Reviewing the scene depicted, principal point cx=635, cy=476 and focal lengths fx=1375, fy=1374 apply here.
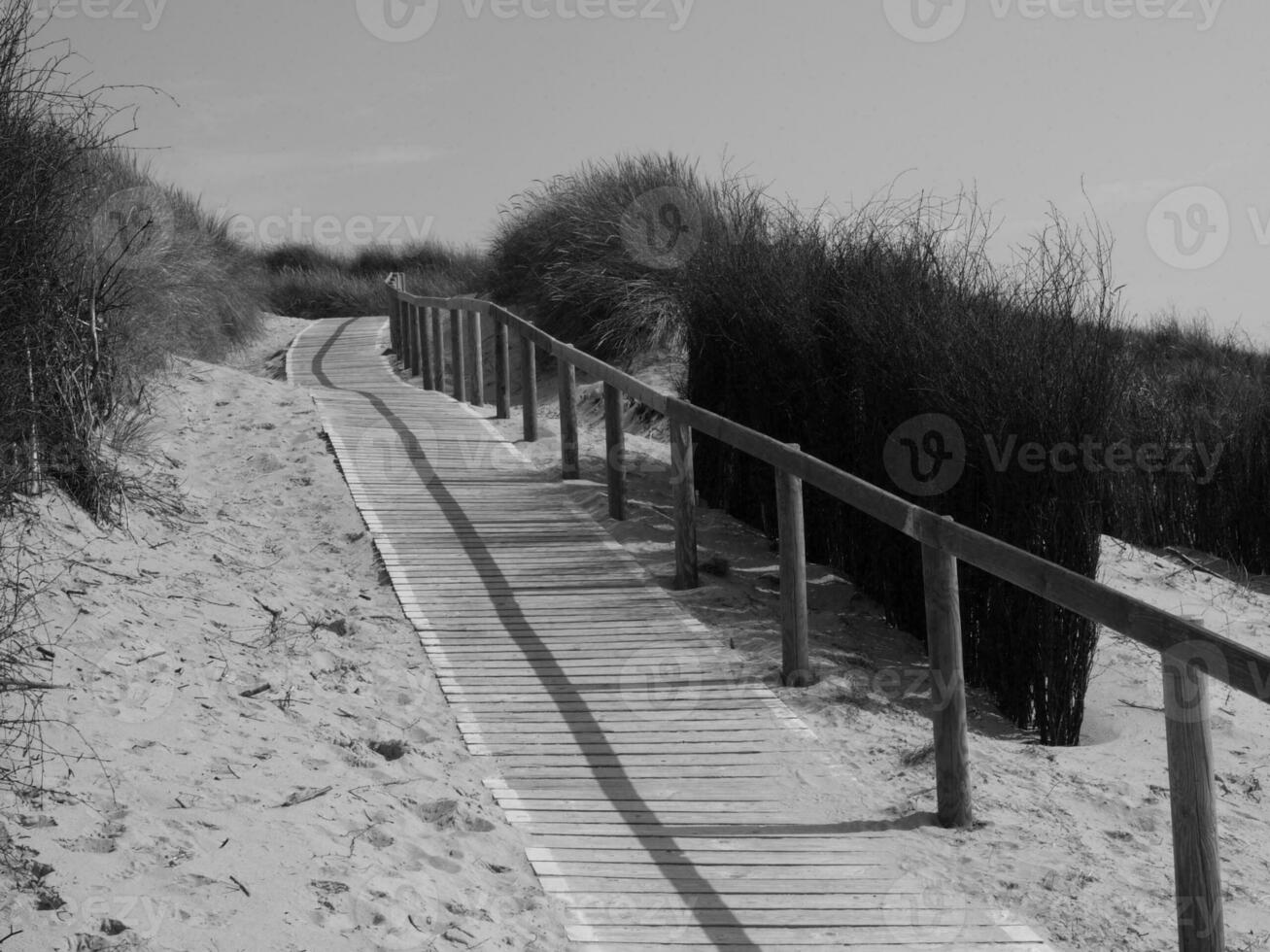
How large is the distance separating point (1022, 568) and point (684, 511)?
345 cm

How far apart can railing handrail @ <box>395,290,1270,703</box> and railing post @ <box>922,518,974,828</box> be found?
12 centimetres

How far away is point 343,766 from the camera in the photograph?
15.9 ft

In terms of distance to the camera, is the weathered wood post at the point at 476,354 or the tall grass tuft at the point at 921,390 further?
the weathered wood post at the point at 476,354

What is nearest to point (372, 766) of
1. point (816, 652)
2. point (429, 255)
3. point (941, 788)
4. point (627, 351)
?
point (941, 788)

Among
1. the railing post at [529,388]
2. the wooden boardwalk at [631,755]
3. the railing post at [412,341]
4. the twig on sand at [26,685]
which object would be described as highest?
the railing post at [412,341]

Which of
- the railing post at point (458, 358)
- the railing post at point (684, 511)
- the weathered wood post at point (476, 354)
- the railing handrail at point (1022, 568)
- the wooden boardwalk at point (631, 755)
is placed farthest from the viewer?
the railing post at point (458, 358)

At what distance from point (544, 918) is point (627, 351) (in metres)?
11.2

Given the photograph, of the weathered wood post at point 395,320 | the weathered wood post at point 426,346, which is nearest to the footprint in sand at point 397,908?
Answer: the weathered wood post at point 426,346

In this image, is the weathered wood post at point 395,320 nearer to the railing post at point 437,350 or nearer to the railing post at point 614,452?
the railing post at point 437,350

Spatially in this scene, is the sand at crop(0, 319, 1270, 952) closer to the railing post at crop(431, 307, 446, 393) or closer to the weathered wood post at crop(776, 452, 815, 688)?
the weathered wood post at crop(776, 452, 815, 688)

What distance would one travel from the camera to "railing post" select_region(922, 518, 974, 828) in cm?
484

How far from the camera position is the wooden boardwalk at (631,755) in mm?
4215

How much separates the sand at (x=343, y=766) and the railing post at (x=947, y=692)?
5.9 inches

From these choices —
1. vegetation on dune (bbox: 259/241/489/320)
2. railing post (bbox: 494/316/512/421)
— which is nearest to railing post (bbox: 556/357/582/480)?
railing post (bbox: 494/316/512/421)
